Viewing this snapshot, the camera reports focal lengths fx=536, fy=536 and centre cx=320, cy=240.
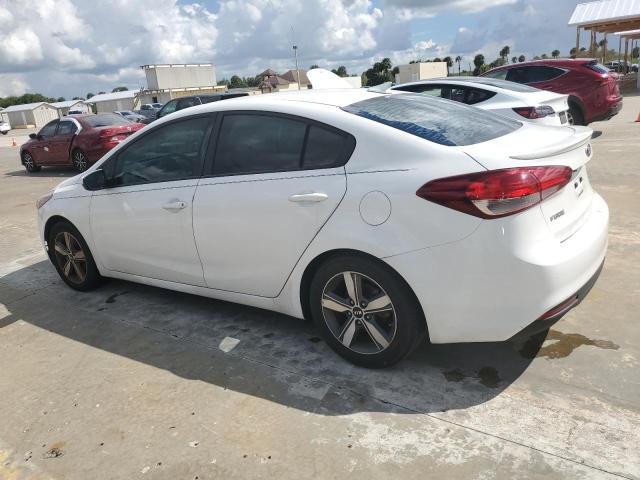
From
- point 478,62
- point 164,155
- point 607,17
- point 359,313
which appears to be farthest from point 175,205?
point 478,62

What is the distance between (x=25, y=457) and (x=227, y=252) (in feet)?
5.29

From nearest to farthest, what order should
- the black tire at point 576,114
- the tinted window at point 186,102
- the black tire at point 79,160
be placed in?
the black tire at point 576,114 < the black tire at point 79,160 < the tinted window at point 186,102

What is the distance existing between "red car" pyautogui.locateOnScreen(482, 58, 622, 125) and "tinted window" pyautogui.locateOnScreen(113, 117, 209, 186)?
9.88m

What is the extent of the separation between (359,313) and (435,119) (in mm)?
1253

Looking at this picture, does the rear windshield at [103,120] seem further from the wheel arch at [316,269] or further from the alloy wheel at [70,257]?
the wheel arch at [316,269]

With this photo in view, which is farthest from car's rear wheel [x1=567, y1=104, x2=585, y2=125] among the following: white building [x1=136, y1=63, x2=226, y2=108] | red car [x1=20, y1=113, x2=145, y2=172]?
white building [x1=136, y1=63, x2=226, y2=108]

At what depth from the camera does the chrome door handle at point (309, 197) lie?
10.1 feet

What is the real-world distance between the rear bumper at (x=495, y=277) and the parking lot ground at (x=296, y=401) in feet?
1.50

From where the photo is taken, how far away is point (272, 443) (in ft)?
8.87

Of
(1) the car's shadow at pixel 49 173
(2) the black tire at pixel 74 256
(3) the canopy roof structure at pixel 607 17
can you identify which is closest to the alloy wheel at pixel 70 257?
(2) the black tire at pixel 74 256

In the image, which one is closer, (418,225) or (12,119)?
(418,225)

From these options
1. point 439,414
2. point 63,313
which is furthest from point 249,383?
point 63,313

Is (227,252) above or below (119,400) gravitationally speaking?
above

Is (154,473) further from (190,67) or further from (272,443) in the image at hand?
(190,67)
